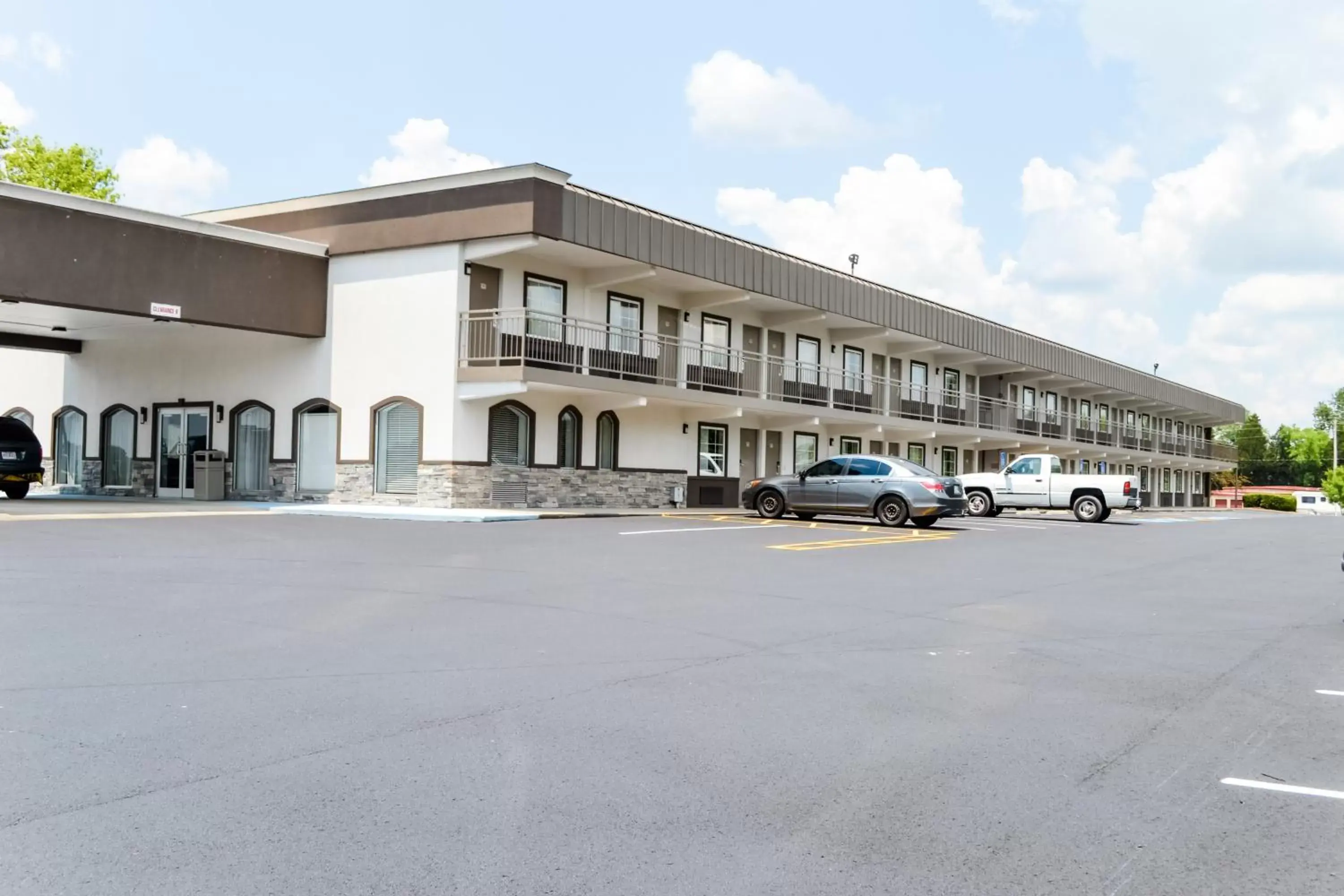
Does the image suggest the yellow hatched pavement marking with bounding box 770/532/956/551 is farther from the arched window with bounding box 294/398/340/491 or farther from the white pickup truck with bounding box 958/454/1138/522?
the arched window with bounding box 294/398/340/491

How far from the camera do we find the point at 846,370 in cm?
3800

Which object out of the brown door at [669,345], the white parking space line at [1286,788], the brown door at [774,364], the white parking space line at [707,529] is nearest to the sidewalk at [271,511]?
the white parking space line at [707,529]

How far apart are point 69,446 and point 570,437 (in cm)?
1701

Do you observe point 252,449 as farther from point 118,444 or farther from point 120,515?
point 120,515

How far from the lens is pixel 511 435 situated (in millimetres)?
26016

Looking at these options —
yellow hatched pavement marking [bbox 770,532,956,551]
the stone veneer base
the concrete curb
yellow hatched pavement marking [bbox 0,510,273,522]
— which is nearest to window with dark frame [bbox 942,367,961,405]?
the stone veneer base

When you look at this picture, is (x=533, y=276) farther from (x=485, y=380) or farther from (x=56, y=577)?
(x=56, y=577)

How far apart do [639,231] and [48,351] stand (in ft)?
62.7

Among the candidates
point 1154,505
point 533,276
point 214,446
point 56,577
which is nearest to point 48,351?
point 214,446

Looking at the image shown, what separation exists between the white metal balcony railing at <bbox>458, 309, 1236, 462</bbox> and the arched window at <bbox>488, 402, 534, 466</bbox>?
49.1 inches

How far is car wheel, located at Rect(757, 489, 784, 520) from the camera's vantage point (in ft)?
84.0

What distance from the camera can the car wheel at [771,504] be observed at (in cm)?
2559

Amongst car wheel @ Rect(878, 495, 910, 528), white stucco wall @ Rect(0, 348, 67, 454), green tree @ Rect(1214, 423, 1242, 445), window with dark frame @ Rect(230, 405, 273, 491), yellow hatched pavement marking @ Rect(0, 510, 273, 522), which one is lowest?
yellow hatched pavement marking @ Rect(0, 510, 273, 522)

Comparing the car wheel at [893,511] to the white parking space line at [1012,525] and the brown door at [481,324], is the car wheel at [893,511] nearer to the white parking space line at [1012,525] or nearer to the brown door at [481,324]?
the white parking space line at [1012,525]
